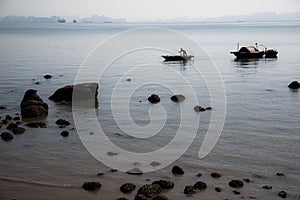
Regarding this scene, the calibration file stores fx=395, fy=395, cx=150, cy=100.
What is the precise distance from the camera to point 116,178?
15859 millimetres

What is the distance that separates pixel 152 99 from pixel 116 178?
1464cm

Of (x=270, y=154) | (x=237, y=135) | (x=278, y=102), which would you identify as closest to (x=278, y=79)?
(x=278, y=102)

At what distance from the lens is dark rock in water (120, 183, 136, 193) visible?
14609mm

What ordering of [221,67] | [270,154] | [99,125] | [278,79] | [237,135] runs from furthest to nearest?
1. [221,67]
2. [278,79]
3. [99,125]
4. [237,135]
5. [270,154]

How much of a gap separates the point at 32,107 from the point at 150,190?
541 inches

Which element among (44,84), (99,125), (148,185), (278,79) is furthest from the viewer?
(278,79)

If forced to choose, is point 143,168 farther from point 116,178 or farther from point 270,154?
point 270,154

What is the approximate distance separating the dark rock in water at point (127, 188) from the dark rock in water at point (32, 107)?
1245 cm

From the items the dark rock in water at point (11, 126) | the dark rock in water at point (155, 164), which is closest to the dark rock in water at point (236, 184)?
the dark rock in water at point (155, 164)

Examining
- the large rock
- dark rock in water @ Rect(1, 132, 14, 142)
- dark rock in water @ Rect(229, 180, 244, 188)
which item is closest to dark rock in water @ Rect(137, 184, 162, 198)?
dark rock in water @ Rect(229, 180, 244, 188)

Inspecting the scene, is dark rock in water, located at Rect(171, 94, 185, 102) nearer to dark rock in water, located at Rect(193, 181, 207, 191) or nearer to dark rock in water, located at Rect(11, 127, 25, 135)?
dark rock in water, located at Rect(11, 127, 25, 135)

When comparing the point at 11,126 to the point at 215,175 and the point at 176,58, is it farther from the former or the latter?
the point at 176,58

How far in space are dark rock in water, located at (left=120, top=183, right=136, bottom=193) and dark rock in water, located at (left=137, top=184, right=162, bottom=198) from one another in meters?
0.40

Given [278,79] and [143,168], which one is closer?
[143,168]
